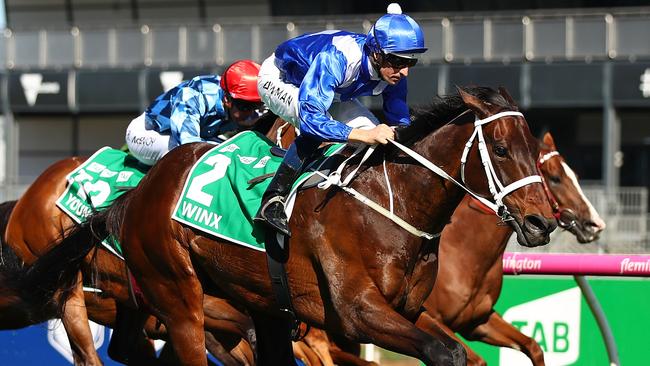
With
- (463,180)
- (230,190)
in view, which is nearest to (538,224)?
(463,180)

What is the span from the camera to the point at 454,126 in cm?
461

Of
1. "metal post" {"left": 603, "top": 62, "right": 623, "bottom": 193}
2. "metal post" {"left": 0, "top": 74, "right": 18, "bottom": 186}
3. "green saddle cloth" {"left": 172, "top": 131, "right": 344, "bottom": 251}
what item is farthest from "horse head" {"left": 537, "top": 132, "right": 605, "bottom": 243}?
"metal post" {"left": 0, "top": 74, "right": 18, "bottom": 186}

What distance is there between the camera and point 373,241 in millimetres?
4582

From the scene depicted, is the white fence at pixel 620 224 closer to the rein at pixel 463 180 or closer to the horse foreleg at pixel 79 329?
the horse foreleg at pixel 79 329

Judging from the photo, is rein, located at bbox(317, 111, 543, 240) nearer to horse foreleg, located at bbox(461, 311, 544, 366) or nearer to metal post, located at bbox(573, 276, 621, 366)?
horse foreleg, located at bbox(461, 311, 544, 366)

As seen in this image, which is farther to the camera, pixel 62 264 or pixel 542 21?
pixel 542 21

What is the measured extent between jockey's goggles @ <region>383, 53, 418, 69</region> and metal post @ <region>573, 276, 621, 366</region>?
2606mm

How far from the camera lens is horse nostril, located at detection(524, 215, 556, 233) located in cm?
427

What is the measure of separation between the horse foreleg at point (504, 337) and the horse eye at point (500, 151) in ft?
7.89

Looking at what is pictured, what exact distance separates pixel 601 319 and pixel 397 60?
9.26 feet

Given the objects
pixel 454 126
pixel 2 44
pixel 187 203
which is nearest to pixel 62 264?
pixel 187 203

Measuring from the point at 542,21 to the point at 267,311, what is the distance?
11.7m

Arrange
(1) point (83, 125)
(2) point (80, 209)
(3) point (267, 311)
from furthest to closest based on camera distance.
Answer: (1) point (83, 125)
(2) point (80, 209)
(3) point (267, 311)

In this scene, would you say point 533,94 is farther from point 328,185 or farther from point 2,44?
point 328,185
